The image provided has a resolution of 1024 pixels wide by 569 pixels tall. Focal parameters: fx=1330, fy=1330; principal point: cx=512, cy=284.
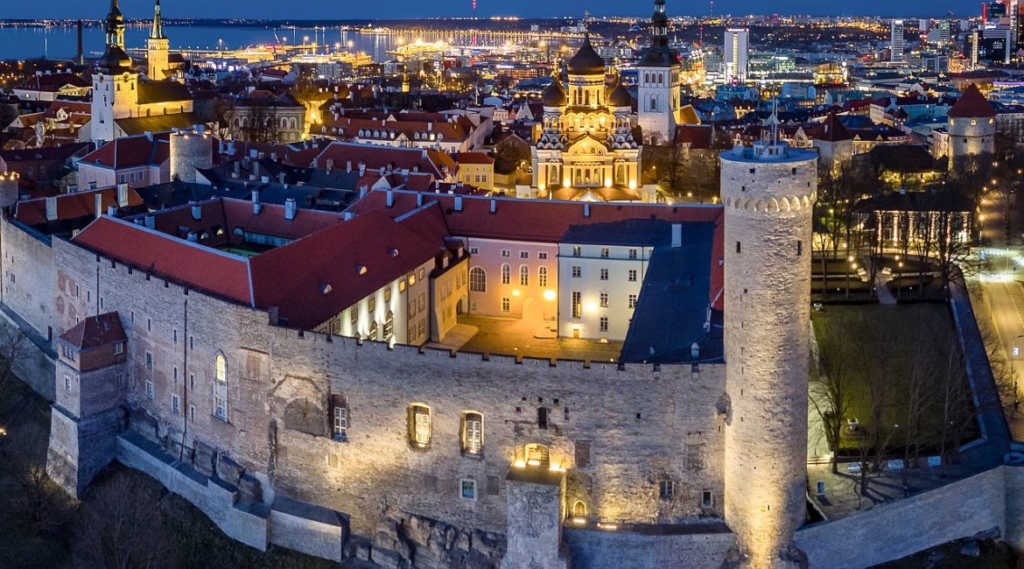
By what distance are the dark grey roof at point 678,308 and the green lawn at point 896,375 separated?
4.48 meters

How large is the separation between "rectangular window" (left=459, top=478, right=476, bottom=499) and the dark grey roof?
17.1 ft

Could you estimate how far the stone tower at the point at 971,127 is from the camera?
277 ft

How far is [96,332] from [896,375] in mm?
25275

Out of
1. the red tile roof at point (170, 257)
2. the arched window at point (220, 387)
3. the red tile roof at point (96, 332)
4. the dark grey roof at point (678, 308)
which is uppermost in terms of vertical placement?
the red tile roof at point (170, 257)

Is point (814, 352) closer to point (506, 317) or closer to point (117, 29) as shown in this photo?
point (506, 317)

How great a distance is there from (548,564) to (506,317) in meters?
19.6

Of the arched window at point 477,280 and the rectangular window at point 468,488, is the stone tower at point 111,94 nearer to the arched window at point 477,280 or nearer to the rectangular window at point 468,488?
the arched window at point 477,280

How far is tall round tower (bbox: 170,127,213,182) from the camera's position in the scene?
61.4 meters

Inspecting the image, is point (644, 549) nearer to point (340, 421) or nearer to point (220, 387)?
point (340, 421)

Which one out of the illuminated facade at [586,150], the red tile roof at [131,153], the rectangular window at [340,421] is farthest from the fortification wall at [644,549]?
the red tile roof at [131,153]

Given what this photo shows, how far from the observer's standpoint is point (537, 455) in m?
33.9

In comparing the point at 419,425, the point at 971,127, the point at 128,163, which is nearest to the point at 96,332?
the point at 419,425

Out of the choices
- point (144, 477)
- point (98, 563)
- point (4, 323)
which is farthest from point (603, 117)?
point (98, 563)

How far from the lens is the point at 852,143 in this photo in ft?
306
